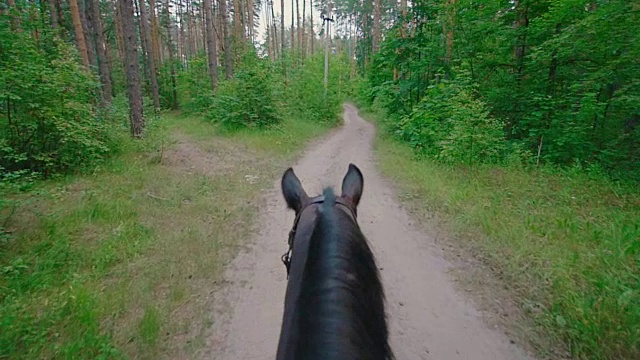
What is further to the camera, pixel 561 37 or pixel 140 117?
pixel 140 117

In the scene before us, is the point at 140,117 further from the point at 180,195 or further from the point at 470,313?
the point at 470,313

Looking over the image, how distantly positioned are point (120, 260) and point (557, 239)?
5.54 m

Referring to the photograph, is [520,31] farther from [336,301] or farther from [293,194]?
[336,301]

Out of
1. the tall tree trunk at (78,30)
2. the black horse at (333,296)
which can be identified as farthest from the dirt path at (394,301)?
the tall tree trunk at (78,30)

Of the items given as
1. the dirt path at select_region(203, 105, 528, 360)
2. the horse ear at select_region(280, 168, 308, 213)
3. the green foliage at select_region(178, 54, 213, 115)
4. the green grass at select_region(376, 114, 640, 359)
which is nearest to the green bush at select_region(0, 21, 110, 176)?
the dirt path at select_region(203, 105, 528, 360)

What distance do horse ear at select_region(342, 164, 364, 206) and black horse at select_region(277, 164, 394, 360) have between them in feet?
0.89

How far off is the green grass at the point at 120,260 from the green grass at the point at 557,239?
327cm

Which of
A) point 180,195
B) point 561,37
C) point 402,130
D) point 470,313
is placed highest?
point 561,37

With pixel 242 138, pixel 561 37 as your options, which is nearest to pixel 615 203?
pixel 561 37

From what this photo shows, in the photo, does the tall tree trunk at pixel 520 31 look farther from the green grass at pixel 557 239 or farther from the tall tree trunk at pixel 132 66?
the tall tree trunk at pixel 132 66

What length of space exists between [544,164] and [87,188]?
9.77m

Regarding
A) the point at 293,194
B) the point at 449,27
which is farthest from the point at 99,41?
the point at 293,194

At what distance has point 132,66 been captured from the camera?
9203 mm

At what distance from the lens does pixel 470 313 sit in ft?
11.0
